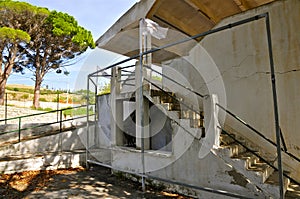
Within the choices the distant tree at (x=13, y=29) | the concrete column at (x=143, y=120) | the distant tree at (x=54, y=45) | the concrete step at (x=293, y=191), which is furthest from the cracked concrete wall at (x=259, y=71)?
the distant tree at (x=54, y=45)

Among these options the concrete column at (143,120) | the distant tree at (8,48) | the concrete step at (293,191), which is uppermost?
the distant tree at (8,48)

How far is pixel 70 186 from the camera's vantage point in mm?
4781

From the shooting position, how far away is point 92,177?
5.53m

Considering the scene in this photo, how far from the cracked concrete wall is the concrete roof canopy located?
27cm

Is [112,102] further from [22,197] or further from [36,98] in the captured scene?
[36,98]

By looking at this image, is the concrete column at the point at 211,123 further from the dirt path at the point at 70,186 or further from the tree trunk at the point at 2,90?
the tree trunk at the point at 2,90

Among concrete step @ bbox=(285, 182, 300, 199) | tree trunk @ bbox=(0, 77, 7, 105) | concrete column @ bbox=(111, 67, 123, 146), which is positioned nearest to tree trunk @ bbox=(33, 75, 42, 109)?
tree trunk @ bbox=(0, 77, 7, 105)

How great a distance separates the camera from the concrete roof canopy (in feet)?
16.0

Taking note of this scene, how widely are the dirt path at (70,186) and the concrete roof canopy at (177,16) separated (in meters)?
4.25

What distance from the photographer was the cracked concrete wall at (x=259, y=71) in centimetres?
388

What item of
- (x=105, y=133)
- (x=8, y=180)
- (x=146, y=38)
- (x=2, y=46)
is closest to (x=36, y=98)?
(x=2, y=46)

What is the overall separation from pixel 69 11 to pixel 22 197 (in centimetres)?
1418

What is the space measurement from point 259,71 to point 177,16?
8.73ft

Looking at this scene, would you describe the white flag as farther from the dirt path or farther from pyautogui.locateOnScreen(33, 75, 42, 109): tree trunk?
pyautogui.locateOnScreen(33, 75, 42, 109): tree trunk
